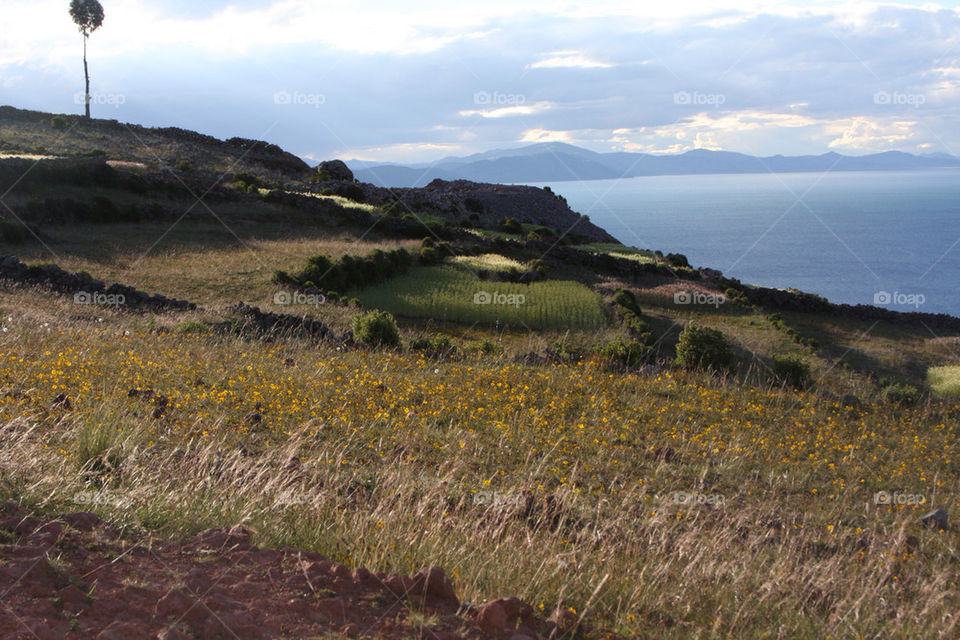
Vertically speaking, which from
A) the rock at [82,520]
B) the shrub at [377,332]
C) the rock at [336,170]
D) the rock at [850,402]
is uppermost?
the rock at [336,170]

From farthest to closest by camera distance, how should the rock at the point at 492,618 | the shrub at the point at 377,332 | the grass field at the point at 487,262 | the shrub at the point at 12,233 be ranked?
the grass field at the point at 487,262 → the shrub at the point at 12,233 → the shrub at the point at 377,332 → the rock at the point at 492,618

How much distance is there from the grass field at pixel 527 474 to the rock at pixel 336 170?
164 ft

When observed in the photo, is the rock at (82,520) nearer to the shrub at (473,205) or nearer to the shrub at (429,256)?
the shrub at (429,256)

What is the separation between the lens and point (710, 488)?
7.32 m

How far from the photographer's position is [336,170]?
6216 cm

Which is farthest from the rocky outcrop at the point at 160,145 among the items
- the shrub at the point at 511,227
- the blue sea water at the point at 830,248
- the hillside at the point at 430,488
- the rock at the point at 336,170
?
the blue sea water at the point at 830,248

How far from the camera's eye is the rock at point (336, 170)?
61000mm

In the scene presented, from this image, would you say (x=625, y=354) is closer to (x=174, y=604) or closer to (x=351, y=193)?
(x=174, y=604)

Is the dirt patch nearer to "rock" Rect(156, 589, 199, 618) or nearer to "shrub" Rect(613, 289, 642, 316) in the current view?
"rock" Rect(156, 589, 199, 618)

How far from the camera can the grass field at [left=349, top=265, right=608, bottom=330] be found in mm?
27500

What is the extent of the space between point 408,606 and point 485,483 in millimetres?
2915

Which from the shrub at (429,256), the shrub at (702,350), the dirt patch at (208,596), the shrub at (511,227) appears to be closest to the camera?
the dirt patch at (208,596)

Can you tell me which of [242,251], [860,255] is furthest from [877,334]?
[860,255]

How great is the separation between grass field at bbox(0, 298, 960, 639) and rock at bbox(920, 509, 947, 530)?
12 cm
